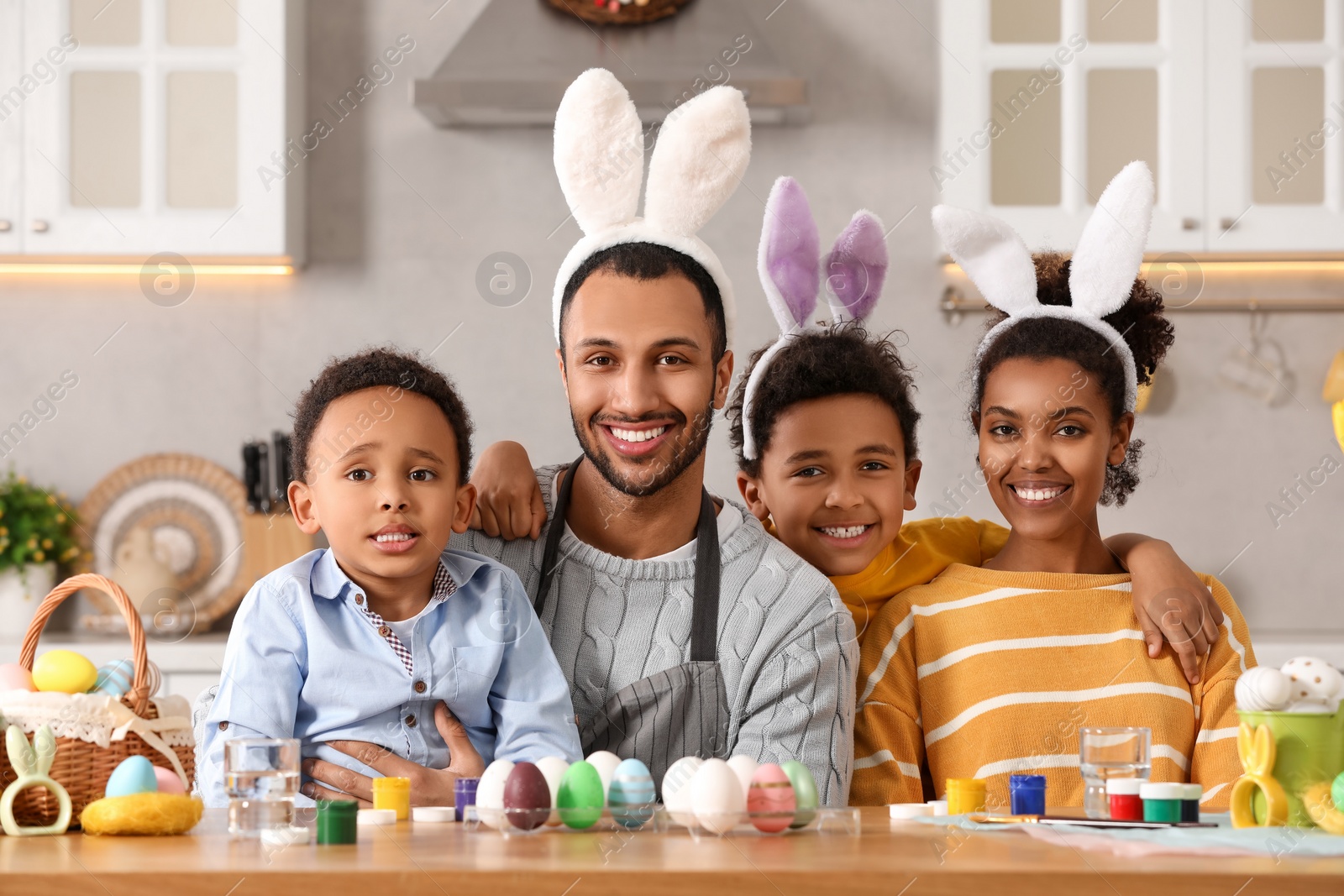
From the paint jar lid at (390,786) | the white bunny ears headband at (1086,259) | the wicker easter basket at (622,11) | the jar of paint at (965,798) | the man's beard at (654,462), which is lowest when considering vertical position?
the jar of paint at (965,798)

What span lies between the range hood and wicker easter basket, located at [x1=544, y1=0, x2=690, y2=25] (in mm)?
17

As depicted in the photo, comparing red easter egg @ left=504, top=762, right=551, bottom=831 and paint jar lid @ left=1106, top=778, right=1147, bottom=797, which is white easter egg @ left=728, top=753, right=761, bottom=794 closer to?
red easter egg @ left=504, top=762, right=551, bottom=831

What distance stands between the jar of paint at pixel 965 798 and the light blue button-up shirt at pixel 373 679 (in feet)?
1.27

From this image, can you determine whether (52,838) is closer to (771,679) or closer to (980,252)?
(771,679)

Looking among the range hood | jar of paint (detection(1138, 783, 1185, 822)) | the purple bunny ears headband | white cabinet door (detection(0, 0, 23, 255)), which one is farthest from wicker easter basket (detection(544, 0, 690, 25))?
jar of paint (detection(1138, 783, 1185, 822))

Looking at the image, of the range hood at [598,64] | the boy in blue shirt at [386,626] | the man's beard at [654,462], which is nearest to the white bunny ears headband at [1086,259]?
the man's beard at [654,462]

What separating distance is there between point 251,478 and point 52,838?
2.13 meters

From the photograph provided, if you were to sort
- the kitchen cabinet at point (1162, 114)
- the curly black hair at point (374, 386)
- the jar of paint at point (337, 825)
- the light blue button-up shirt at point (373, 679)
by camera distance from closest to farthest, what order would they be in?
1. the jar of paint at point (337, 825)
2. the light blue button-up shirt at point (373, 679)
3. the curly black hair at point (374, 386)
4. the kitchen cabinet at point (1162, 114)

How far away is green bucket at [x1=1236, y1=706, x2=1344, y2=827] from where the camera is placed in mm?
916

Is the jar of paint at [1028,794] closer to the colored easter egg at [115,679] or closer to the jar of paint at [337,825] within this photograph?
the jar of paint at [337,825]

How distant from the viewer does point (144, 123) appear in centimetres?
299

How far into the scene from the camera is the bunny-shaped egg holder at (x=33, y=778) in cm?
90

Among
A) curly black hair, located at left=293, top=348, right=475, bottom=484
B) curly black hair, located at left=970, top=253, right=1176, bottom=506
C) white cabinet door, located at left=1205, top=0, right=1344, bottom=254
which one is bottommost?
curly black hair, located at left=293, top=348, right=475, bottom=484

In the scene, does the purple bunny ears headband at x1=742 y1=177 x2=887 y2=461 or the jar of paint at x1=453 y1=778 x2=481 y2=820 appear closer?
the jar of paint at x1=453 y1=778 x2=481 y2=820
